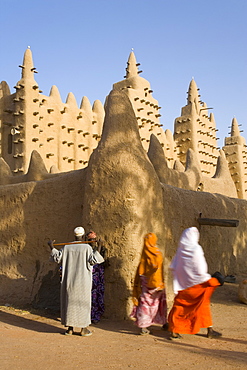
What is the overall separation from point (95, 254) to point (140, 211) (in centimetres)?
127

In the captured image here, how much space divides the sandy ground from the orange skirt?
19 centimetres

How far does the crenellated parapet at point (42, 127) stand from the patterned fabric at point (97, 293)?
47.8 feet

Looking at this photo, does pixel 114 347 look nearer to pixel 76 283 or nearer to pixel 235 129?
pixel 76 283

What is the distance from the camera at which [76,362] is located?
4336 millimetres

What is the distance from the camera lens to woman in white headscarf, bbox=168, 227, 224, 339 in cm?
526

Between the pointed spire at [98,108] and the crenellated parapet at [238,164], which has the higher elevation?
the pointed spire at [98,108]

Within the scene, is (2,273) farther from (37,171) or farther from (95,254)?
(37,171)

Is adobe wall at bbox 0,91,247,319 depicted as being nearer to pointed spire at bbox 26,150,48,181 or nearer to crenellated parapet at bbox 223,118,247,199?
pointed spire at bbox 26,150,48,181

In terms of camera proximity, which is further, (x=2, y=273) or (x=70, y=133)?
(x=70, y=133)

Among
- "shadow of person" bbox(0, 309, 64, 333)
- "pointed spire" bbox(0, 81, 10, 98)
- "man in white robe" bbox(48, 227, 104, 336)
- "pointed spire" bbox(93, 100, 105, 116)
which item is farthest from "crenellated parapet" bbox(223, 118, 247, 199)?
"man in white robe" bbox(48, 227, 104, 336)

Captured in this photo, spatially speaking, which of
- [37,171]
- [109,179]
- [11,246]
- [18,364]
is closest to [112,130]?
[109,179]

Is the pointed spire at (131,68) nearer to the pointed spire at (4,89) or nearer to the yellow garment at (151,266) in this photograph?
the pointed spire at (4,89)

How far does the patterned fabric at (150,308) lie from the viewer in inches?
221

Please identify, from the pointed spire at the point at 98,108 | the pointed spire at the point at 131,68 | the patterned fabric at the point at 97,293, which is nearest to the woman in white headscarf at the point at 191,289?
the patterned fabric at the point at 97,293
